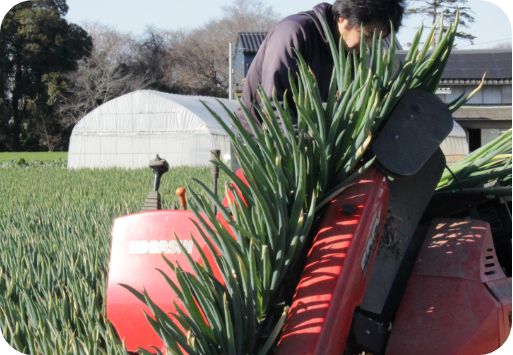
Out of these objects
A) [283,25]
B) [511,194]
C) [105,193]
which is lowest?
[105,193]

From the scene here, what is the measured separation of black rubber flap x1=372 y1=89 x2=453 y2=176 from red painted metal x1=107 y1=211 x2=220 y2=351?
519 millimetres

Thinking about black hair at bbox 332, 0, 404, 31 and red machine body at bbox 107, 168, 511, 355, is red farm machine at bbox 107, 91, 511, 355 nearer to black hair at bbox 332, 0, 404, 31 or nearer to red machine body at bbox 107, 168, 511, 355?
red machine body at bbox 107, 168, 511, 355

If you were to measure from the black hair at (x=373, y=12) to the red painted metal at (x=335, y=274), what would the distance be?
0.62m

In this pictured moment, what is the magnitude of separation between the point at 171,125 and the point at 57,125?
3.69m

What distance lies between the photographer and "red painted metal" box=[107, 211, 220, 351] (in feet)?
6.83

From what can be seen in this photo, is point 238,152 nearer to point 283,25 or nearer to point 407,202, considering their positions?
point 407,202

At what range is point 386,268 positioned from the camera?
208 cm

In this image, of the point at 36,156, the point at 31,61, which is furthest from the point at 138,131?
the point at 31,61

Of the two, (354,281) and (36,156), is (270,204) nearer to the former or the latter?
(354,281)

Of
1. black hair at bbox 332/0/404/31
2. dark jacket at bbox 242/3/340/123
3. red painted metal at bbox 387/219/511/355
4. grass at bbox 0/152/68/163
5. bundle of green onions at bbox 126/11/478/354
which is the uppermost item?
black hair at bbox 332/0/404/31

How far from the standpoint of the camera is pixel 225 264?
5.71ft

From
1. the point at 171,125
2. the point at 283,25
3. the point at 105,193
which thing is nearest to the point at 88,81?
the point at 171,125

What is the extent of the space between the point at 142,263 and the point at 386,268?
63 centimetres

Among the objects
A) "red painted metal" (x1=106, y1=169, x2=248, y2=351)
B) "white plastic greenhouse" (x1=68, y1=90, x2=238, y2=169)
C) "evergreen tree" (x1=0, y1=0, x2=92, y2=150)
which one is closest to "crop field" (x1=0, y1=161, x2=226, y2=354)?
"red painted metal" (x1=106, y1=169, x2=248, y2=351)
